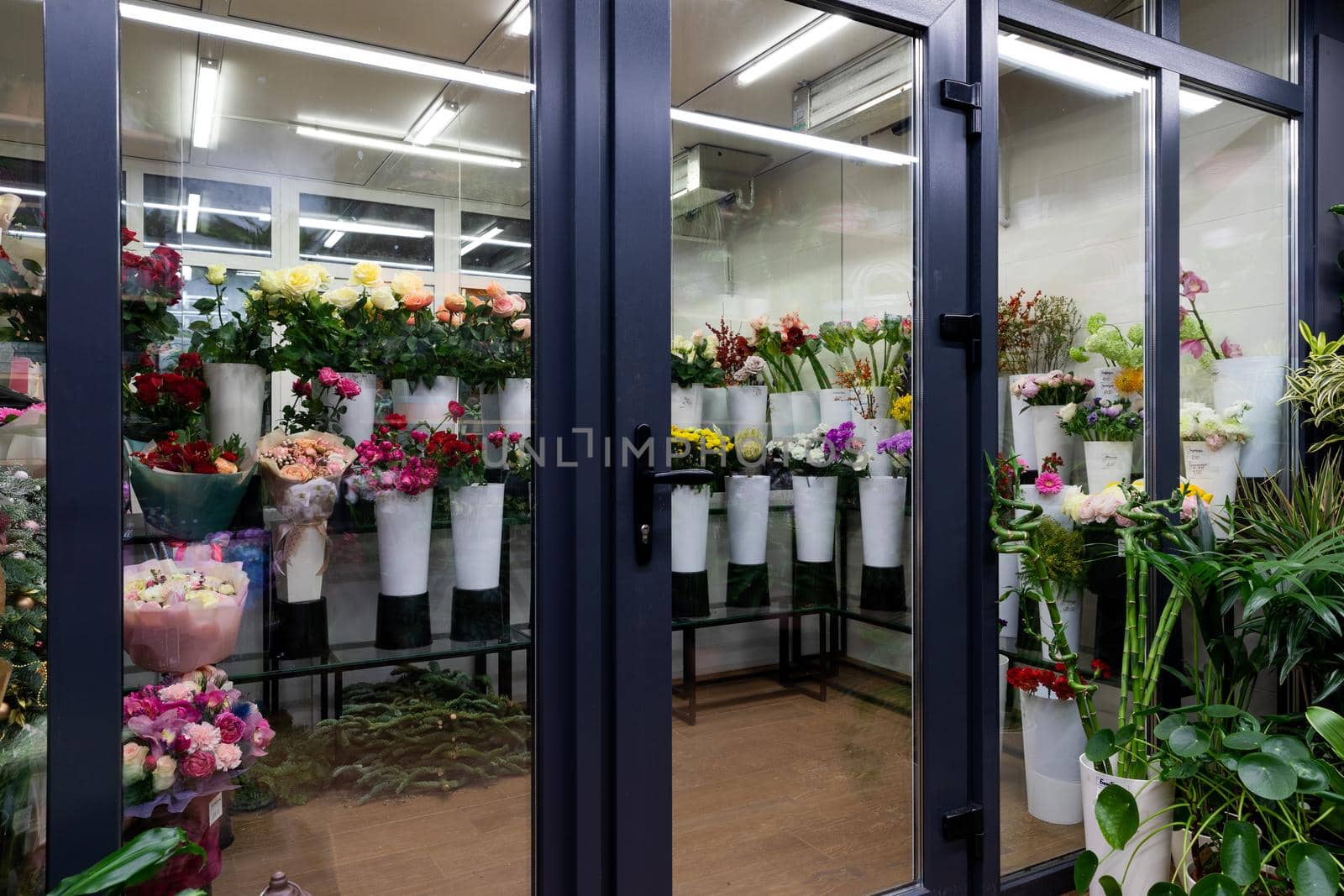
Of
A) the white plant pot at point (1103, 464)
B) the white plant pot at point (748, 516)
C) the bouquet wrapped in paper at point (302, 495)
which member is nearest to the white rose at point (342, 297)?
the bouquet wrapped in paper at point (302, 495)

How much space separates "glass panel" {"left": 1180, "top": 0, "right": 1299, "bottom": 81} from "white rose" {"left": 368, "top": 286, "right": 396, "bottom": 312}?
244cm

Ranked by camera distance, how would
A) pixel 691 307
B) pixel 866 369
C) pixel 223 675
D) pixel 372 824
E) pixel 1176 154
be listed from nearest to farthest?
1. pixel 223 675
2. pixel 372 824
3. pixel 691 307
4. pixel 866 369
5. pixel 1176 154

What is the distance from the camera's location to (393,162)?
150 centimetres

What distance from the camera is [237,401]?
1.40m

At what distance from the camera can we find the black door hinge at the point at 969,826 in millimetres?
1963

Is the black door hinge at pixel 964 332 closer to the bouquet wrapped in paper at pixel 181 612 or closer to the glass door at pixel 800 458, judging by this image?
the glass door at pixel 800 458

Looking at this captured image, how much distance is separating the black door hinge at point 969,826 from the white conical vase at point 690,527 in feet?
2.82

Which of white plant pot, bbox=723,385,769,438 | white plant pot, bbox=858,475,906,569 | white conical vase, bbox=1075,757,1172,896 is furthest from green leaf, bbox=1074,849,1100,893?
white plant pot, bbox=723,385,769,438

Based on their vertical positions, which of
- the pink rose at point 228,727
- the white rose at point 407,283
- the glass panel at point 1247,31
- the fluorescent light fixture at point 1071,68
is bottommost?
the pink rose at point 228,727

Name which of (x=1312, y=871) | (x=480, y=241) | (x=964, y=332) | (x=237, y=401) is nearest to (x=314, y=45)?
(x=480, y=241)

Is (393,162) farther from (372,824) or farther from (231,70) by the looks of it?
(372,824)

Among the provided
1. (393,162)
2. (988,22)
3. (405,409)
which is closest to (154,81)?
(393,162)

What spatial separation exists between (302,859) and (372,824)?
12 cm

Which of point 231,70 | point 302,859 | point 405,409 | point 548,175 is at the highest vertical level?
point 231,70
